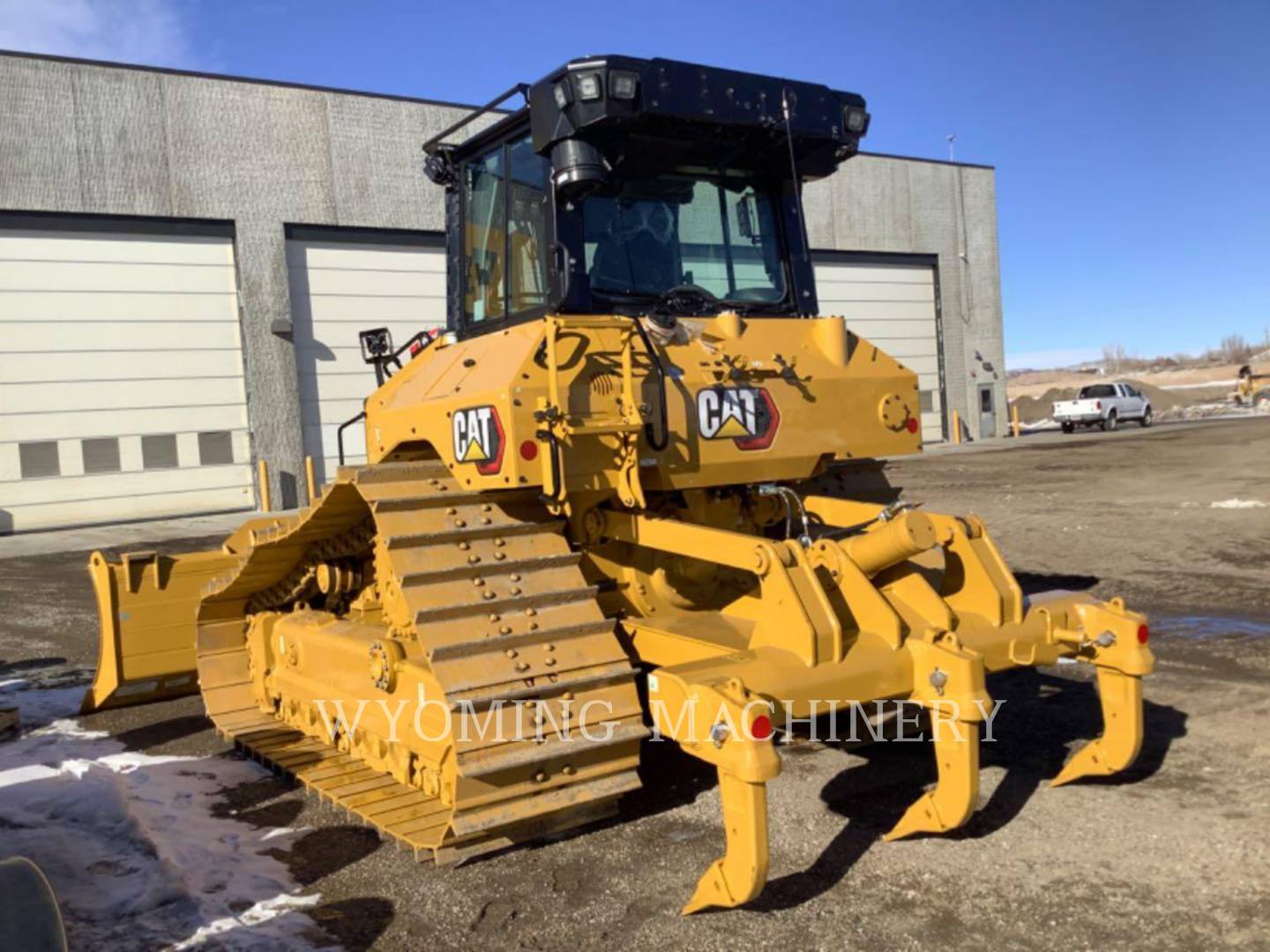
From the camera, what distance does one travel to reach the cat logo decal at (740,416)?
4.68m

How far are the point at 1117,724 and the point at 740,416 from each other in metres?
1.96

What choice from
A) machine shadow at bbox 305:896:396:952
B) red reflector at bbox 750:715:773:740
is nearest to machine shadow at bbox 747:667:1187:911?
red reflector at bbox 750:715:773:740

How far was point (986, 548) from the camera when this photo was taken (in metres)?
4.47

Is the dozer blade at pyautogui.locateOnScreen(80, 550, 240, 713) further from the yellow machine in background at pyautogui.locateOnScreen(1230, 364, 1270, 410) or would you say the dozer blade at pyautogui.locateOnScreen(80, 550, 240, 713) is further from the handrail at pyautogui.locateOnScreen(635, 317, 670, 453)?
the yellow machine in background at pyautogui.locateOnScreen(1230, 364, 1270, 410)

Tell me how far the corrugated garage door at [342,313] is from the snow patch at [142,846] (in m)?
15.4

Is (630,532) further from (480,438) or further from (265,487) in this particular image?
(265,487)

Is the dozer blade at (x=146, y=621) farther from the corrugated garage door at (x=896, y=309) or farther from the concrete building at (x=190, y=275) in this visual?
the corrugated garage door at (x=896, y=309)

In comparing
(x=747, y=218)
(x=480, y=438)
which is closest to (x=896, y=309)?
(x=747, y=218)

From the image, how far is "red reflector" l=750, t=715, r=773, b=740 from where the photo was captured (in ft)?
11.1

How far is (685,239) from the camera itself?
5.23 metres

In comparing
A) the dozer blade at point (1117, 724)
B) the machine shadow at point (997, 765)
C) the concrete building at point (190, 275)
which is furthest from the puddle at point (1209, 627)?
the concrete building at point (190, 275)

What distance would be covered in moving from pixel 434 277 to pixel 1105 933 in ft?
67.9

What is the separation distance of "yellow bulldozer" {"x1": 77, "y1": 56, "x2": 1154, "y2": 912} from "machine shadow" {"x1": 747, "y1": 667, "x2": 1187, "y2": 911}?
0.92ft

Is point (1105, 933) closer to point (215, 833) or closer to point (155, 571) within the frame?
point (215, 833)
